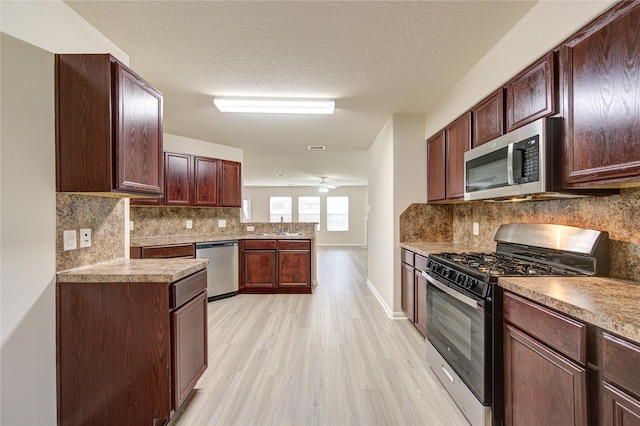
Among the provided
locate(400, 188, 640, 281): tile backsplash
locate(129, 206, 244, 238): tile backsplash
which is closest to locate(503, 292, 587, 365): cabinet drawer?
locate(400, 188, 640, 281): tile backsplash

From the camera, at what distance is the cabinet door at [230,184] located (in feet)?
14.1

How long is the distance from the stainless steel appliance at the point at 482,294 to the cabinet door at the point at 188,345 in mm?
1669

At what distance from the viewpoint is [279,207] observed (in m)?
10.3

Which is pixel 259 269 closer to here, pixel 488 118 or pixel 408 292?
pixel 408 292

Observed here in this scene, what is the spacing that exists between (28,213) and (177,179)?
2.57m

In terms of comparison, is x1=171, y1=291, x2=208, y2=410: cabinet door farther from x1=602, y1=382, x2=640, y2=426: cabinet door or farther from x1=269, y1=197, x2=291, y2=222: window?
x1=269, y1=197, x2=291, y2=222: window

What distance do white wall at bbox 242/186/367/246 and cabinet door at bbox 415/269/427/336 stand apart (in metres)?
7.60

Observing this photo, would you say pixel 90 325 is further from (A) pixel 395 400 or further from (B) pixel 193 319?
(A) pixel 395 400

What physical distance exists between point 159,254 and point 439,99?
3.70 metres

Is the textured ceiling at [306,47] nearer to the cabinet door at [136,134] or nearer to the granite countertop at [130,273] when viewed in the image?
the cabinet door at [136,134]

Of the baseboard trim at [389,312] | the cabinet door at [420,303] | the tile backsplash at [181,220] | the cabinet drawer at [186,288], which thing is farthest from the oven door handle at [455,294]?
the tile backsplash at [181,220]

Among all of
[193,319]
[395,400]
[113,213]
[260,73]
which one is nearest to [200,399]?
[193,319]

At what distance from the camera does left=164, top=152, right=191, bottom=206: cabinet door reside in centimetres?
374

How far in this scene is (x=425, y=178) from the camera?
317cm
